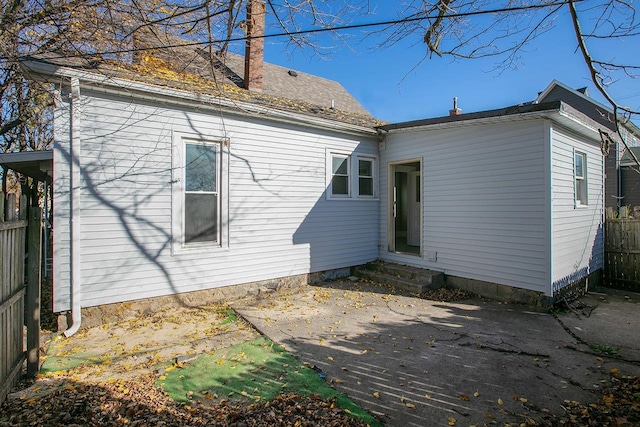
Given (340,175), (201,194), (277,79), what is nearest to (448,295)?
(340,175)

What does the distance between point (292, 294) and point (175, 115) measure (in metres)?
4.32

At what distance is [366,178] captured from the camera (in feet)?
30.0

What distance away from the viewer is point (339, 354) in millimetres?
4406

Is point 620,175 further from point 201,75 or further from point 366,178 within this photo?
point 201,75

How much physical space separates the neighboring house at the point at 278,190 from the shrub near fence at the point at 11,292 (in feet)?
5.35

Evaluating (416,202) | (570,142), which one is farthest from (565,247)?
(416,202)

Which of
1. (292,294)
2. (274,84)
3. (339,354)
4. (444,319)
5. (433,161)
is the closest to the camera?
(339,354)

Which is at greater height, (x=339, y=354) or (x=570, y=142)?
(x=570, y=142)

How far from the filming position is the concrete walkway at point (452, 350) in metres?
3.30

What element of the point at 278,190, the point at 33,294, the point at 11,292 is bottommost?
the point at 33,294

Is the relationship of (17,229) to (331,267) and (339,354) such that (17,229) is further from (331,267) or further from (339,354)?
(331,267)

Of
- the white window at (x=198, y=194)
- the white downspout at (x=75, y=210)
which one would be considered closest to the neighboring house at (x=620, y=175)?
the white window at (x=198, y=194)

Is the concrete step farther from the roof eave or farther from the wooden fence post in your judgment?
the wooden fence post

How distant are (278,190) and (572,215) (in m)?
6.38
